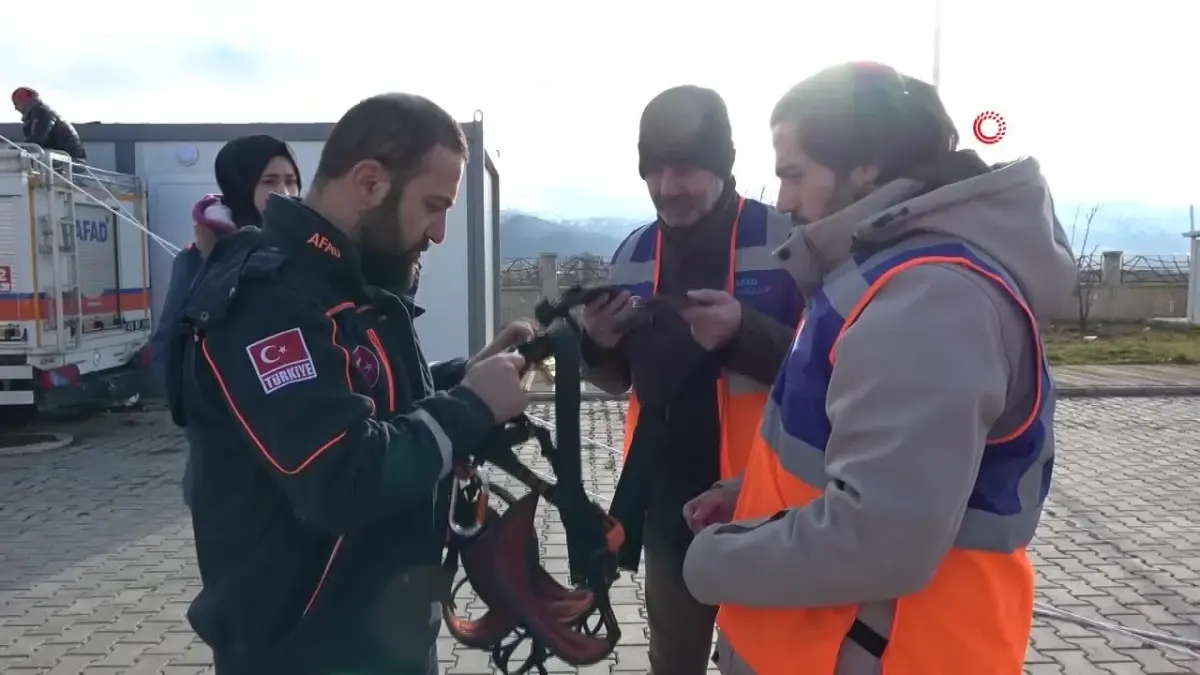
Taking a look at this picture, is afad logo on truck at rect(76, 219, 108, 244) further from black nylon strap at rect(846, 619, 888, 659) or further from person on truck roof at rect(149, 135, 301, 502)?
black nylon strap at rect(846, 619, 888, 659)

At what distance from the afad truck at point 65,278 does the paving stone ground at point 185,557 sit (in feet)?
2.57

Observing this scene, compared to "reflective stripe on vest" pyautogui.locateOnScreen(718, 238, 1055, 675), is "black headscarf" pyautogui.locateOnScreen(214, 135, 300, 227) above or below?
above

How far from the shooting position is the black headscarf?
13.3ft

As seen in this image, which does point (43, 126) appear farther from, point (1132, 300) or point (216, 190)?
point (1132, 300)

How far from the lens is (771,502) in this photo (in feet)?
5.77

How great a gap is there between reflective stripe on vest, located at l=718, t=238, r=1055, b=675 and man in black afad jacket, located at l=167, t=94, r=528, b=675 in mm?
593

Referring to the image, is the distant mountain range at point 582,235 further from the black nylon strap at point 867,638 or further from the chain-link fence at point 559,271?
the black nylon strap at point 867,638

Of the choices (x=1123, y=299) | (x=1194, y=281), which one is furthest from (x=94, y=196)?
(x=1123, y=299)

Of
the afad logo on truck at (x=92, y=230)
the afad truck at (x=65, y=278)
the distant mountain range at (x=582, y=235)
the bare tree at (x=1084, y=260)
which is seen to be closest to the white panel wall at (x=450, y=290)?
the afad truck at (x=65, y=278)

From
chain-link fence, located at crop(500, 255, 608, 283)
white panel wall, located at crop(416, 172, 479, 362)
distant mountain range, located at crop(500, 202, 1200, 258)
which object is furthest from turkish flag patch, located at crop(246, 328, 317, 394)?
distant mountain range, located at crop(500, 202, 1200, 258)

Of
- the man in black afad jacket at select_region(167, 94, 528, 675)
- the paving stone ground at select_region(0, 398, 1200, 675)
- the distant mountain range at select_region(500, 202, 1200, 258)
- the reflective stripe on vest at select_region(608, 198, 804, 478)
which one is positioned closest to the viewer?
the man in black afad jacket at select_region(167, 94, 528, 675)

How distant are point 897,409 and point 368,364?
3.26 ft

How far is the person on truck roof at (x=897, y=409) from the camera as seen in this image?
4.78 feet

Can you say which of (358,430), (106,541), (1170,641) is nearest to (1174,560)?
(1170,641)
